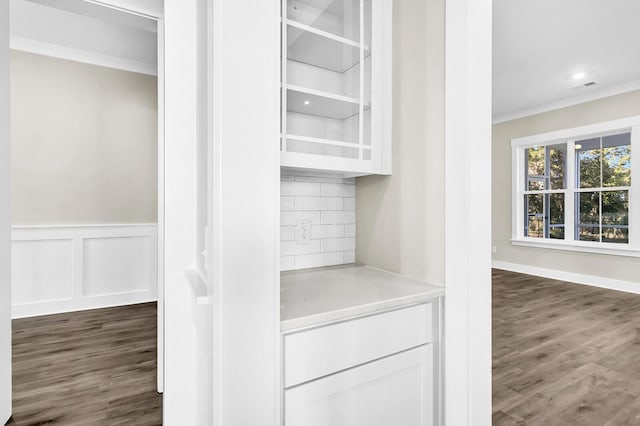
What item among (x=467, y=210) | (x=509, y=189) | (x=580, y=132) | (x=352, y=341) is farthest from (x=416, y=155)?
(x=509, y=189)

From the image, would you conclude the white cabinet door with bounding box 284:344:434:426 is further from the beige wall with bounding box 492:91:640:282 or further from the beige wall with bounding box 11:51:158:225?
the beige wall with bounding box 492:91:640:282

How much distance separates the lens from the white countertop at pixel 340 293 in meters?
0.90

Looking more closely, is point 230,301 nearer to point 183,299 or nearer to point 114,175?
point 183,299

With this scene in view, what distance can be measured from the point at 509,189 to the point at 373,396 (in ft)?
18.1

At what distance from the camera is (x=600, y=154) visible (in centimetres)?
449

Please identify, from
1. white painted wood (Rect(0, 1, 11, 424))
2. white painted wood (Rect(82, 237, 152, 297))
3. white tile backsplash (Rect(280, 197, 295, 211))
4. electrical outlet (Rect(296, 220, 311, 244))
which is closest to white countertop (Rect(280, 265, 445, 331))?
electrical outlet (Rect(296, 220, 311, 244))

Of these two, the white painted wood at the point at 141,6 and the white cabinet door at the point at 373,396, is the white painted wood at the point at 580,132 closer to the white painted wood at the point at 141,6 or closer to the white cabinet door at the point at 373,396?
the white cabinet door at the point at 373,396

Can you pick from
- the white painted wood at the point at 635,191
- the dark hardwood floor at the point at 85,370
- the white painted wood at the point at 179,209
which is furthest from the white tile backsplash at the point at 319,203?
the white painted wood at the point at 635,191

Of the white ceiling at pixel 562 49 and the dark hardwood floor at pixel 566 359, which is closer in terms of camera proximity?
the dark hardwood floor at pixel 566 359

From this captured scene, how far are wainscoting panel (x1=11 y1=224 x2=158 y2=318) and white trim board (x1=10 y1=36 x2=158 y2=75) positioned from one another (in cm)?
177

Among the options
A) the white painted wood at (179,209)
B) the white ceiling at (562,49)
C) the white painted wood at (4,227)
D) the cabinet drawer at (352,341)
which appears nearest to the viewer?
the cabinet drawer at (352,341)

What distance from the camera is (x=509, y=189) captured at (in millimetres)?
5477

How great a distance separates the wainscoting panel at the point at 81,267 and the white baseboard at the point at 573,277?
5.58 metres

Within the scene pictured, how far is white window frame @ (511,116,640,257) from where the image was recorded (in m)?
4.04
